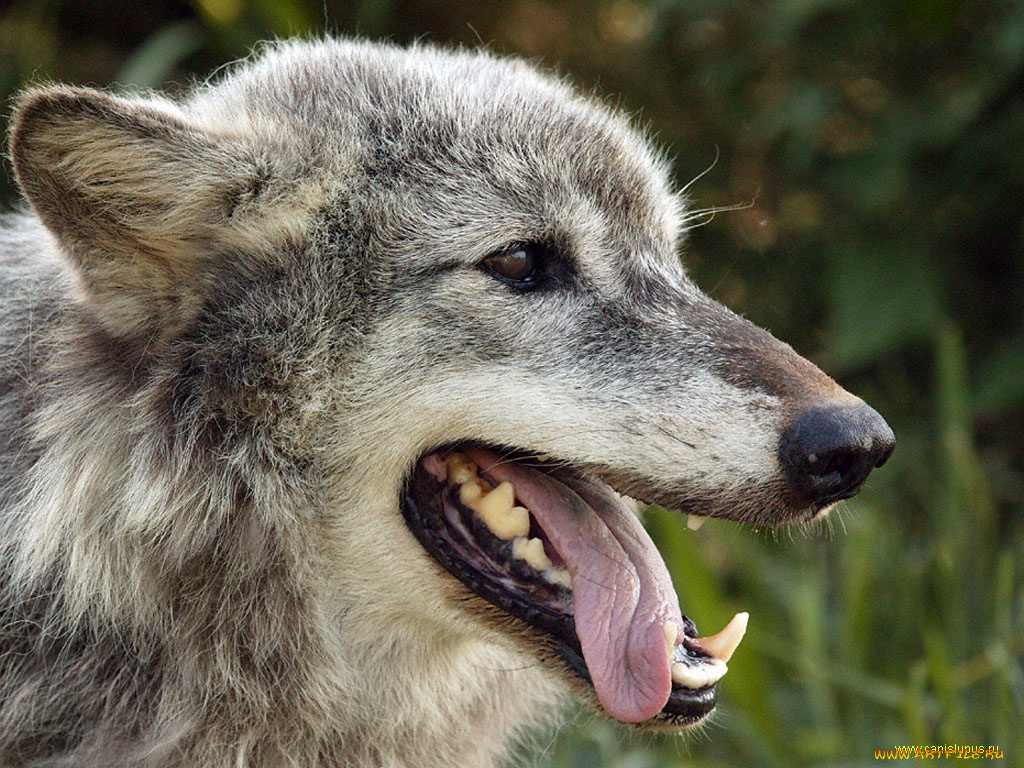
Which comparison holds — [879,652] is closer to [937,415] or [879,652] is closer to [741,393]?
[937,415]

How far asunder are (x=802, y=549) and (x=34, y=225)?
3068 millimetres

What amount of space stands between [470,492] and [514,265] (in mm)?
474

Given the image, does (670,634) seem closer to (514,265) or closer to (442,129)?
Result: (514,265)

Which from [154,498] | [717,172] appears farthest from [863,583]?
[154,498]

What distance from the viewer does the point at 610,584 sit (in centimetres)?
250

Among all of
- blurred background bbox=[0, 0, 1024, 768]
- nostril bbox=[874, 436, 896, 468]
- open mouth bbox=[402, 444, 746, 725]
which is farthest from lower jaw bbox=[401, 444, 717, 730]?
blurred background bbox=[0, 0, 1024, 768]

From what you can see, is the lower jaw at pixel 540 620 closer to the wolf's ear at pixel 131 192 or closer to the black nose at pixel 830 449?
the black nose at pixel 830 449

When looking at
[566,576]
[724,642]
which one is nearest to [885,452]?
[724,642]

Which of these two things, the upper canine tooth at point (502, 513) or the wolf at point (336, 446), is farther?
the upper canine tooth at point (502, 513)

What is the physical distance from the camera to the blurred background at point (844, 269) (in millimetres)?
3896

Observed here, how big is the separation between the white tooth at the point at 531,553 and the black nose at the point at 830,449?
1.67 ft

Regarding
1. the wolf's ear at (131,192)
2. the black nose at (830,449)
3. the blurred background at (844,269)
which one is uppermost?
the black nose at (830,449)

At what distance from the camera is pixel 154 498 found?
93.5 inches

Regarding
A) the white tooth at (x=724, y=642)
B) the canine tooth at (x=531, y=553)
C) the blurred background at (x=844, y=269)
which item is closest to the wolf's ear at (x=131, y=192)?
the canine tooth at (x=531, y=553)
